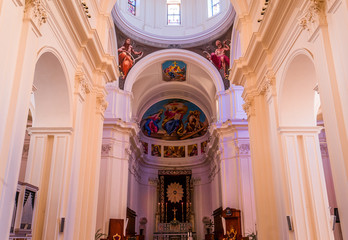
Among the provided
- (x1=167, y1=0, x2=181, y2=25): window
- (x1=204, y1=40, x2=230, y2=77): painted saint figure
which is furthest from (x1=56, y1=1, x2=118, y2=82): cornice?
(x1=167, y1=0, x2=181, y2=25): window

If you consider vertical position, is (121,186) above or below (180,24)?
below

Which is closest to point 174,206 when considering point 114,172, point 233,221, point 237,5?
point 114,172

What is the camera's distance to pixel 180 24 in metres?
18.6

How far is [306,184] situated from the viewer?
288 inches

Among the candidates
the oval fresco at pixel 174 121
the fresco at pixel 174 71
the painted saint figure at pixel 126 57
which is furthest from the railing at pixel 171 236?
the painted saint figure at pixel 126 57

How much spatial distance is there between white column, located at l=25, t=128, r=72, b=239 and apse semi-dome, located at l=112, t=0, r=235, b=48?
950 centimetres

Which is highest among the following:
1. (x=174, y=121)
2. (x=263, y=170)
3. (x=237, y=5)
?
(x=174, y=121)

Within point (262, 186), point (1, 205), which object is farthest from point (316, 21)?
point (1, 205)

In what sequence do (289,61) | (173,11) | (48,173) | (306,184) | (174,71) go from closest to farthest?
(289,61), (306,184), (48,173), (173,11), (174,71)

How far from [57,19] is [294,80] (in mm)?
5134

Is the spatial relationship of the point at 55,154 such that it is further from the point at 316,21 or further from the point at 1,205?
the point at 316,21

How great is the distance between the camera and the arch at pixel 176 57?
55.6ft

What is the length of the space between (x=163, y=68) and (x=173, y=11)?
3206 millimetres

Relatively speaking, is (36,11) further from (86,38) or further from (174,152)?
(174,152)
